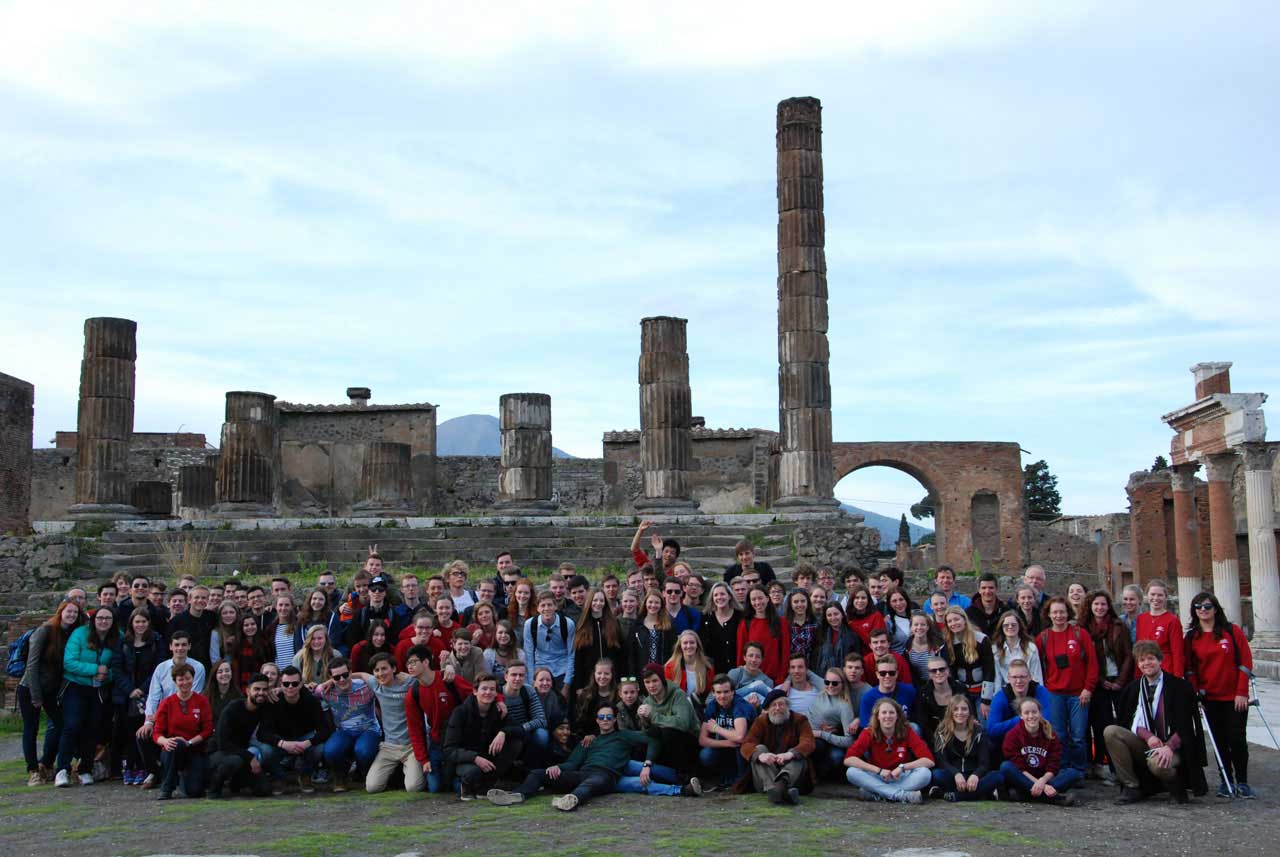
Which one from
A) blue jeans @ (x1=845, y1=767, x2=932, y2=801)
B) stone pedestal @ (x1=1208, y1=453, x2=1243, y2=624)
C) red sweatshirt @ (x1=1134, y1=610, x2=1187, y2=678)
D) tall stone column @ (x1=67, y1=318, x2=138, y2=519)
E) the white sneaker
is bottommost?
the white sneaker

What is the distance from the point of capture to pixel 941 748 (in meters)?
8.33

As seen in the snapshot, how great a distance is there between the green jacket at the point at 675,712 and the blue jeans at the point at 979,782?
1589 millimetres

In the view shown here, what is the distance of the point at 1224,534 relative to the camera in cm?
2111

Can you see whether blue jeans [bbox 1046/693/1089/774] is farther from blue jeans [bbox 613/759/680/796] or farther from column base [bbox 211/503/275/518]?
column base [bbox 211/503/275/518]

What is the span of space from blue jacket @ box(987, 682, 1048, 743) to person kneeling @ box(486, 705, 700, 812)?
1976 mm

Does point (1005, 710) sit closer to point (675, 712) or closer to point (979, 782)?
point (979, 782)

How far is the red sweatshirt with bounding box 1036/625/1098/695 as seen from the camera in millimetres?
8828

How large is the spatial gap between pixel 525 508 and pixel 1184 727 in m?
13.2

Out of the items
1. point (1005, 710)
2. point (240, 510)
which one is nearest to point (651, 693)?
point (1005, 710)

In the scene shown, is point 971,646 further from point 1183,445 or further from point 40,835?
point 1183,445

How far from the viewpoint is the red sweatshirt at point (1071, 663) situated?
8.83m

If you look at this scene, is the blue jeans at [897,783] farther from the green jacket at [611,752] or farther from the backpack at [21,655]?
the backpack at [21,655]

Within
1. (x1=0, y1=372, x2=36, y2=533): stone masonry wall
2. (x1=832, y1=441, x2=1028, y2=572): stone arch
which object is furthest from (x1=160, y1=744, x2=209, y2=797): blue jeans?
(x1=832, y1=441, x2=1028, y2=572): stone arch

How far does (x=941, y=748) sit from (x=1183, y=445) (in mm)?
16109
